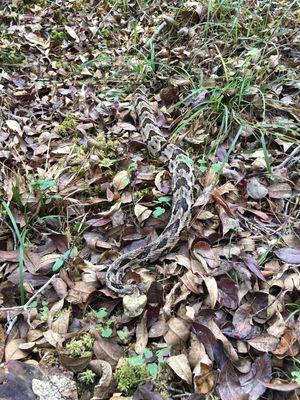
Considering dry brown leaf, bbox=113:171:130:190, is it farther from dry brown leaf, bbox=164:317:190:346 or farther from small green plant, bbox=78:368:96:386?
small green plant, bbox=78:368:96:386

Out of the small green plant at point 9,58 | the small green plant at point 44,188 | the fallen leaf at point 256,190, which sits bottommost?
the fallen leaf at point 256,190

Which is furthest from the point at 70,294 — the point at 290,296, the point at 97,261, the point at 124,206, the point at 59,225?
the point at 290,296

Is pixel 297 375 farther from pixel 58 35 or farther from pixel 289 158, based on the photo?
pixel 58 35

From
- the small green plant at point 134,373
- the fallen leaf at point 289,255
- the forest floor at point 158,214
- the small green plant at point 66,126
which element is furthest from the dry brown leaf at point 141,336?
the small green plant at point 66,126

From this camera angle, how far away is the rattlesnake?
2.88 metres

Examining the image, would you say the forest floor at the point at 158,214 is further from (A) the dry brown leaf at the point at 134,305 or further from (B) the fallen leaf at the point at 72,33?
(B) the fallen leaf at the point at 72,33

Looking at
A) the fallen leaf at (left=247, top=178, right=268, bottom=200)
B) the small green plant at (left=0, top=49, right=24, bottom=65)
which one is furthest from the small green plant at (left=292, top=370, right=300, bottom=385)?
the small green plant at (left=0, top=49, right=24, bottom=65)

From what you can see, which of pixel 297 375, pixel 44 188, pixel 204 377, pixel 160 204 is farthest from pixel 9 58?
pixel 297 375

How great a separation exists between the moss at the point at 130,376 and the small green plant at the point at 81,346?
9.2 inches

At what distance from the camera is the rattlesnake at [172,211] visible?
2881 millimetres

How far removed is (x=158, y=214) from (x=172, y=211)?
0.11 meters

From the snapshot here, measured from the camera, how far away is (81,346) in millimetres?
2436

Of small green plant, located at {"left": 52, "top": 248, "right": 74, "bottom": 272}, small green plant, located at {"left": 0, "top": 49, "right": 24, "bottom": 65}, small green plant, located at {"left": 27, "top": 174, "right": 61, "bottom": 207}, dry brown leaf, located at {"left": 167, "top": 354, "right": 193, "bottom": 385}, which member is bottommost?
dry brown leaf, located at {"left": 167, "top": 354, "right": 193, "bottom": 385}

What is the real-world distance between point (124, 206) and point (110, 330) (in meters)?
1.13
